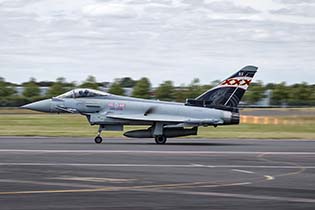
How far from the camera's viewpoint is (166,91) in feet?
368

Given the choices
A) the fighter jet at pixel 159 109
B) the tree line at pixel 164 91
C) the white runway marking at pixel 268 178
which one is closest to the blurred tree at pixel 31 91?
the tree line at pixel 164 91

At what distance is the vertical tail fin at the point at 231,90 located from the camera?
1530 inches

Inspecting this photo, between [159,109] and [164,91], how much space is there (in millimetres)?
73468

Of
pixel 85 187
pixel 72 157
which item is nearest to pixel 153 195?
pixel 85 187

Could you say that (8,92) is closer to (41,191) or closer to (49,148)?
(49,148)

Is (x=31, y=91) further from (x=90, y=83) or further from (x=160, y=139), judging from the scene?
(x=160, y=139)

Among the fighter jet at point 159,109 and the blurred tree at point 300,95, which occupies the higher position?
the blurred tree at point 300,95

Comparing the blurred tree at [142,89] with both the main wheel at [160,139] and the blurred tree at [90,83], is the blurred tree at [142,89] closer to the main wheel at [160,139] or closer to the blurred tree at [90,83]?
the blurred tree at [90,83]

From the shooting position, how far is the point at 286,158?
28.8 metres

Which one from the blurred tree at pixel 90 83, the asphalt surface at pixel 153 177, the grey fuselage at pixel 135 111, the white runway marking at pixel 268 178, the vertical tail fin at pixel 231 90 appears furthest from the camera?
the blurred tree at pixel 90 83

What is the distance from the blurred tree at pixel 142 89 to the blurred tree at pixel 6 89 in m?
16.8

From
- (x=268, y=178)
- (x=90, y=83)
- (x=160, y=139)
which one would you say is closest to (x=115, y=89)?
(x=90, y=83)

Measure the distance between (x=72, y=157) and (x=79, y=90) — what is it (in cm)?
1175

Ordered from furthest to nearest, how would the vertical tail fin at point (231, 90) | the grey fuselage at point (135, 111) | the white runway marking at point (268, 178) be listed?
the vertical tail fin at point (231, 90) → the grey fuselage at point (135, 111) → the white runway marking at point (268, 178)
